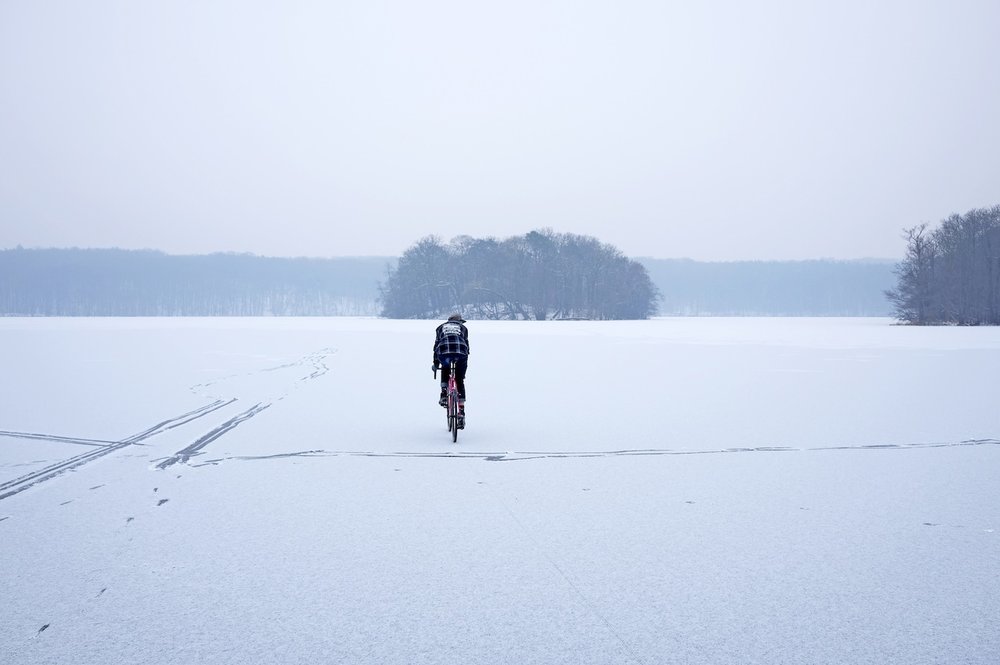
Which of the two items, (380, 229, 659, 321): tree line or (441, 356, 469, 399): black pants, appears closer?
(441, 356, 469, 399): black pants

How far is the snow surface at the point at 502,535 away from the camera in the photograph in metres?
4.05

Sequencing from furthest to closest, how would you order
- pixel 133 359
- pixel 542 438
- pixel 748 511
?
1. pixel 133 359
2. pixel 542 438
3. pixel 748 511

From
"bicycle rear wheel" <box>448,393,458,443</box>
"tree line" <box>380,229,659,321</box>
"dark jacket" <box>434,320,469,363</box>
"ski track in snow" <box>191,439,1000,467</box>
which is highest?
"tree line" <box>380,229,659,321</box>

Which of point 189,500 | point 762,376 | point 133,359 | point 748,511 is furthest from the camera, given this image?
point 133,359

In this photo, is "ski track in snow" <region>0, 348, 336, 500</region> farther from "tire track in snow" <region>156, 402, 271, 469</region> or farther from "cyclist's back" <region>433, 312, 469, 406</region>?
"cyclist's back" <region>433, 312, 469, 406</region>

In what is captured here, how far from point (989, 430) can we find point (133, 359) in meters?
27.0

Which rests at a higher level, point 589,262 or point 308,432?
point 589,262

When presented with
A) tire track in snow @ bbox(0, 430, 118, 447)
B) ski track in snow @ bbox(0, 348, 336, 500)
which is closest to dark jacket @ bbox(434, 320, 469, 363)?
ski track in snow @ bbox(0, 348, 336, 500)

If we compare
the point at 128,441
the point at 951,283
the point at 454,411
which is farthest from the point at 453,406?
the point at 951,283

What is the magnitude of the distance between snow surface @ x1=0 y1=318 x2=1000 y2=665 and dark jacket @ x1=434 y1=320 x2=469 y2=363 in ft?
4.27

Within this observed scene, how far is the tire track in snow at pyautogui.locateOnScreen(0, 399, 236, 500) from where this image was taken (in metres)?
7.89

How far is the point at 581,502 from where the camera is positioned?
23.6 ft

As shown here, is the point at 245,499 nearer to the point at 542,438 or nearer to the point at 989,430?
the point at 542,438

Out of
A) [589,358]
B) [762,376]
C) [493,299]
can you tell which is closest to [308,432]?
[762,376]
